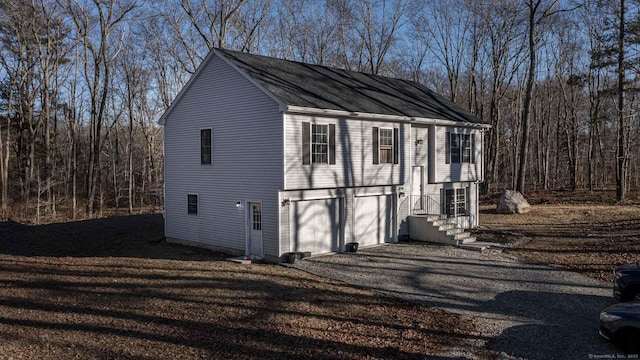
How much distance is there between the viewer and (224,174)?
18344 mm

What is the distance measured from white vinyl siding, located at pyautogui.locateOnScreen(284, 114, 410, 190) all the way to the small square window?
5.44 meters

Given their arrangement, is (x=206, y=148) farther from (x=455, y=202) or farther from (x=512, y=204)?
(x=512, y=204)

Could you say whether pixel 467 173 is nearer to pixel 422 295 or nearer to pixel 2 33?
pixel 422 295

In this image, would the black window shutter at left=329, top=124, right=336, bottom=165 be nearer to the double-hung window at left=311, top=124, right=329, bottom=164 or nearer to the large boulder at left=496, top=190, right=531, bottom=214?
the double-hung window at left=311, top=124, right=329, bottom=164

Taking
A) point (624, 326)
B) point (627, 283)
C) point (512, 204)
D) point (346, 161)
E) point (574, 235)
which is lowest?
point (574, 235)

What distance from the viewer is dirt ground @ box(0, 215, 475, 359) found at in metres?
8.72

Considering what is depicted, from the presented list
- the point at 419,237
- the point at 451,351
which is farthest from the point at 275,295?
the point at 419,237

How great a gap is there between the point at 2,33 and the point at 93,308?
106 feet

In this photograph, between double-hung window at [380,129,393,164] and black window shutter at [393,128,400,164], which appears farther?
black window shutter at [393,128,400,164]

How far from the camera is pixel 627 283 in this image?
11008 millimetres

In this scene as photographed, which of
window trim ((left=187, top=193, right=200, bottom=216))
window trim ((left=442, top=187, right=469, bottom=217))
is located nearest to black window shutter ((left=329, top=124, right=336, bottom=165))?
window trim ((left=187, top=193, right=200, bottom=216))

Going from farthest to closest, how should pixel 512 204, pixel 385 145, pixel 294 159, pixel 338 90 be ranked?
pixel 512 204 < pixel 338 90 < pixel 385 145 < pixel 294 159

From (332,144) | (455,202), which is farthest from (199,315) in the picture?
(455,202)

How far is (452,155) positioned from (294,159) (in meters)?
10.2
